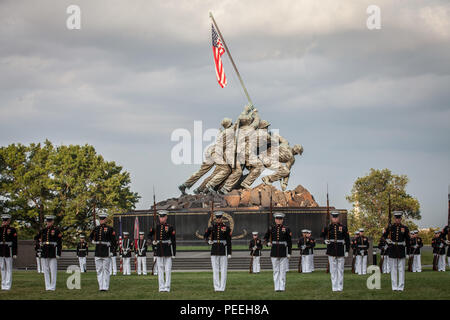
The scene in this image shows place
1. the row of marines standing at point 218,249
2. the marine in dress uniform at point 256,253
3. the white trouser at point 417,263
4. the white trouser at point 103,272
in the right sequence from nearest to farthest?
the row of marines standing at point 218,249 → the white trouser at point 103,272 → the white trouser at point 417,263 → the marine in dress uniform at point 256,253

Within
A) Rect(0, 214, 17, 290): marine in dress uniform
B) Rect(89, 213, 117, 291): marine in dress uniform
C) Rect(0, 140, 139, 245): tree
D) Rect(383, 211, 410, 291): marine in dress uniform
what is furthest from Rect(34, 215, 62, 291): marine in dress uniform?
Rect(0, 140, 139, 245): tree

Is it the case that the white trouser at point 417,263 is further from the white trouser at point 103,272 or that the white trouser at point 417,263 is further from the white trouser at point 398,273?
the white trouser at point 103,272

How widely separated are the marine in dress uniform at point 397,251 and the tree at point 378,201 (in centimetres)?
4566

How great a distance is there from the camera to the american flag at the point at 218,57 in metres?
42.3

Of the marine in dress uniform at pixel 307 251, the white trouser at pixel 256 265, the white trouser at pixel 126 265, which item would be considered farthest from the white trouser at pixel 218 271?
the white trouser at pixel 126 265

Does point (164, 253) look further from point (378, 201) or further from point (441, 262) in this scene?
point (378, 201)

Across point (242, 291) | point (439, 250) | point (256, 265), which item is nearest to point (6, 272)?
point (242, 291)

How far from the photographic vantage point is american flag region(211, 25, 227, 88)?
4234cm

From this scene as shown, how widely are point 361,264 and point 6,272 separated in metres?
14.2

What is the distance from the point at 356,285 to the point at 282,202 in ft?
82.9

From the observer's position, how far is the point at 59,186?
57500 mm

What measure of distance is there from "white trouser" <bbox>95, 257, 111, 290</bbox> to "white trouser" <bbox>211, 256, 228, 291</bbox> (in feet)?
9.76

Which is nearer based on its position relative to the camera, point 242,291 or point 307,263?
point 242,291
